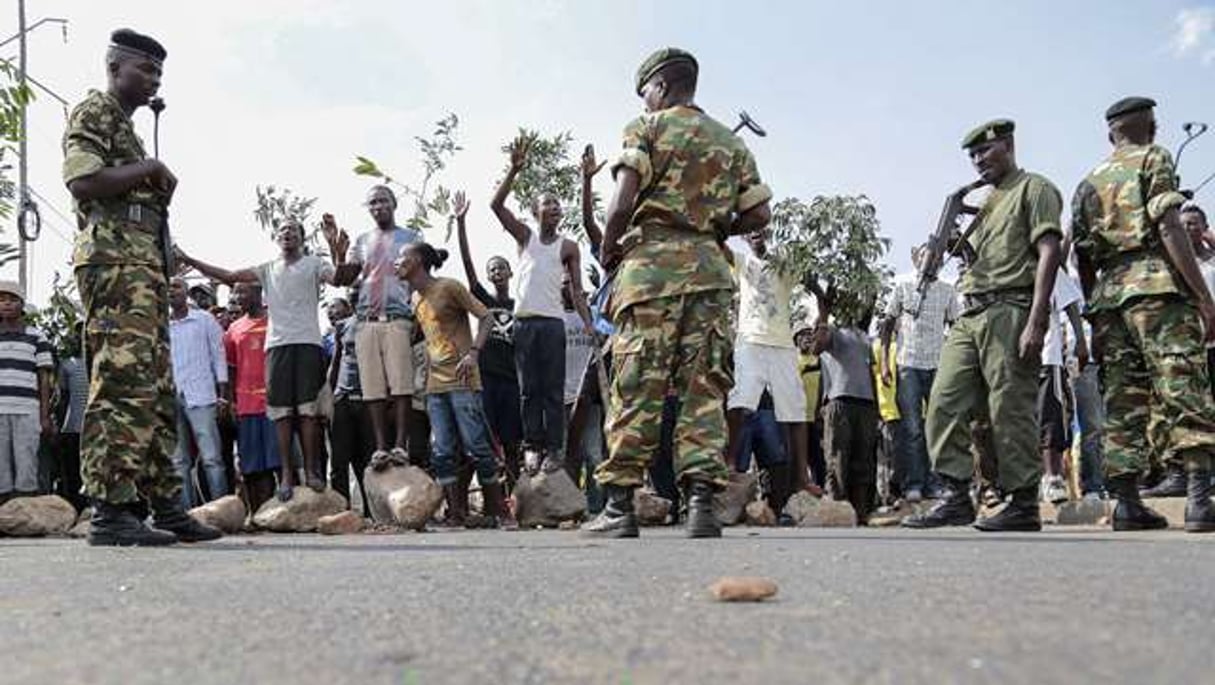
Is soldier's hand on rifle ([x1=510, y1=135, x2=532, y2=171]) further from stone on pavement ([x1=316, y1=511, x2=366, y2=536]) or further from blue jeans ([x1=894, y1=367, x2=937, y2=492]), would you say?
blue jeans ([x1=894, y1=367, x2=937, y2=492])

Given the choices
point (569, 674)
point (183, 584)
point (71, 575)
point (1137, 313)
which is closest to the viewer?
point (569, 674)

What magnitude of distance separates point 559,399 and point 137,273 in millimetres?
3222

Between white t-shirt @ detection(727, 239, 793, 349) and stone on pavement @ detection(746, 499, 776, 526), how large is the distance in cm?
114

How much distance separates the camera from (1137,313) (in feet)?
17.2

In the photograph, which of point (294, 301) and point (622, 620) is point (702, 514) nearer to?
point (622, 620)

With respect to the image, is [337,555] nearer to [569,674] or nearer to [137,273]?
[137,273]

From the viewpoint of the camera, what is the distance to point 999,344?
531 centimetres

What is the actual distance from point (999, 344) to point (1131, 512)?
3.26ft

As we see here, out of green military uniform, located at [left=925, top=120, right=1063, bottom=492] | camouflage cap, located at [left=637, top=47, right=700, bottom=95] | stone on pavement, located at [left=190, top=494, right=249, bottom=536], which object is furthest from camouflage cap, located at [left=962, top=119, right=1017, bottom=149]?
stone on pavement, located at [left=190, top=494, right=249, bottom=536]

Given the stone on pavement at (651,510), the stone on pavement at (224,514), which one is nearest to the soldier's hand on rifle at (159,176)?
the stone on pavement at (224,514)

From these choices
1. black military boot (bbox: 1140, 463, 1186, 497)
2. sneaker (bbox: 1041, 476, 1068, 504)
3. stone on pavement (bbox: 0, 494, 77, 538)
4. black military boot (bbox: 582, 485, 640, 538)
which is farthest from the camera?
sneaker (bbox: 1041, 476, 1068, 504)

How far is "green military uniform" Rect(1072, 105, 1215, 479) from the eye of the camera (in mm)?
5137

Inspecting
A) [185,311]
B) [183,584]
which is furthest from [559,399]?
[183,584]

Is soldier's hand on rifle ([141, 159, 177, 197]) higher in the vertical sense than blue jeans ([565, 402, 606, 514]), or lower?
higher
